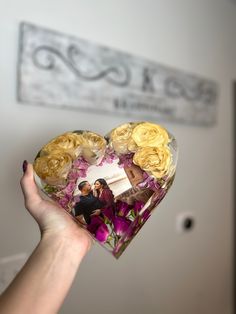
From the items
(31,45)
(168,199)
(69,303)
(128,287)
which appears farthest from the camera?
(168,199)

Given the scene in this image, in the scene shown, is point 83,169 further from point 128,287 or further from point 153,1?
point 153,1

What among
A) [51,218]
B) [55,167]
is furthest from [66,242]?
[55,167]

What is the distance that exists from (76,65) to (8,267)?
2.35ft

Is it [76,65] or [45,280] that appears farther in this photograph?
[76,65]

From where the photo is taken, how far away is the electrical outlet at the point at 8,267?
0.94 metres

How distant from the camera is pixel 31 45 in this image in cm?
95

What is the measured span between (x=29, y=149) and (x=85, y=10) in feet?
1.79

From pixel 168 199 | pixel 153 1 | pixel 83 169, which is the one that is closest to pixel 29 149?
pixel 83 169

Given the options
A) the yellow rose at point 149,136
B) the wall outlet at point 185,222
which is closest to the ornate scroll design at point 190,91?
the wall outlet at point 185,222

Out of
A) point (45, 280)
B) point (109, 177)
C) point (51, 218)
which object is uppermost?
point (109, 177)

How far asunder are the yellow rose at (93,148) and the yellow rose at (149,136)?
0.08 metres

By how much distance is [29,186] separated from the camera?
0.70 metres

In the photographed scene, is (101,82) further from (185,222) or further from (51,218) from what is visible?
(185,222)

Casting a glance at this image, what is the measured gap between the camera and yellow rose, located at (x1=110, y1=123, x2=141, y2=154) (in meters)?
0.68
